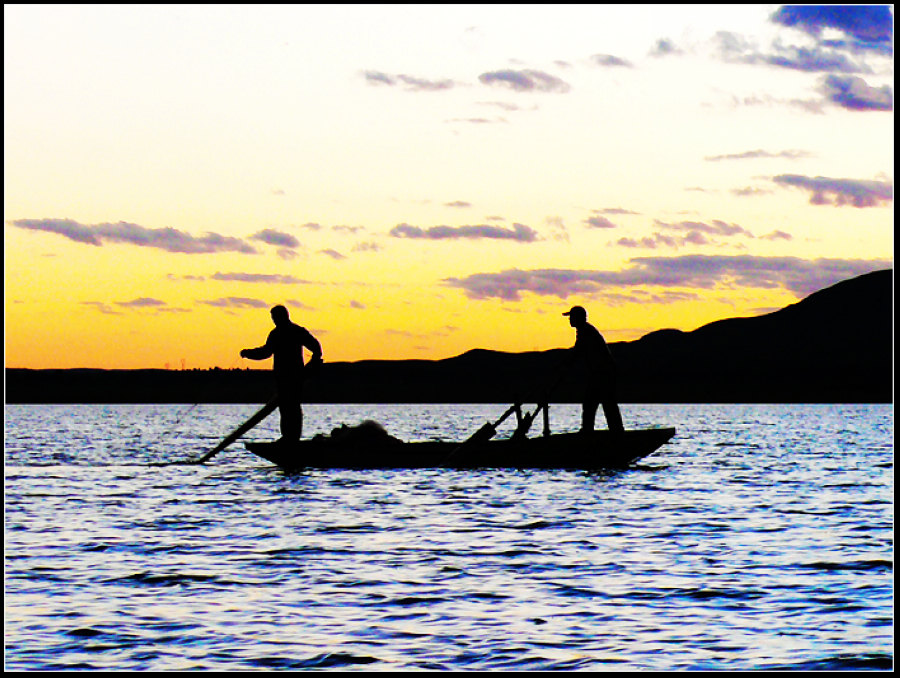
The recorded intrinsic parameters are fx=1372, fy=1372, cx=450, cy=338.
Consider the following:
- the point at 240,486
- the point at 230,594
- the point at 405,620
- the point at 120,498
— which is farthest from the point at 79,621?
the point at 240,486

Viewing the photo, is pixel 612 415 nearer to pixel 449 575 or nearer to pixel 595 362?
pixel 595 362

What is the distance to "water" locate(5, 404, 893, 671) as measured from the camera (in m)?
9.74

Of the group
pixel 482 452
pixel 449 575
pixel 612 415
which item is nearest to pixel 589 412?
pixel 612 415

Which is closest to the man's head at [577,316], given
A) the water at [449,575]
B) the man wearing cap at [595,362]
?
the man wearing cap at [595,362]

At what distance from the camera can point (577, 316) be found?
24109 mm

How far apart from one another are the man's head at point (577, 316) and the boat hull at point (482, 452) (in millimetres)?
2068

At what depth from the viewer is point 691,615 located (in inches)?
428

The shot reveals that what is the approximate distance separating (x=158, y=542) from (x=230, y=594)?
3.78m

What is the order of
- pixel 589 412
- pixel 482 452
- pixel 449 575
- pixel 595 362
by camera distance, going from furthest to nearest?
1. pixel 482 452
2. pixel 589 412
3. pixel 595 362
4. pixel 449 575

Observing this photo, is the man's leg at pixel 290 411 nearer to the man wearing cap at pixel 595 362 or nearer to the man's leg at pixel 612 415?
the man wearing cap at pixel 595 362

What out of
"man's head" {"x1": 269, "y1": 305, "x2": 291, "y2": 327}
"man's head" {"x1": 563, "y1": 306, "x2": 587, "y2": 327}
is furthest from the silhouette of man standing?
"man's head" {"x1": 563, "y1": 306, "x2": 587, "y2": 327}

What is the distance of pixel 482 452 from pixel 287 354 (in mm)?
4103

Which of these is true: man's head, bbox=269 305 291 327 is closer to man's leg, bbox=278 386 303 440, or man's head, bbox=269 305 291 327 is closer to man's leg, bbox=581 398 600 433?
man's leg, bbox=278 386 303 440

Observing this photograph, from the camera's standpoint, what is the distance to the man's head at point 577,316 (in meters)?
24.1
